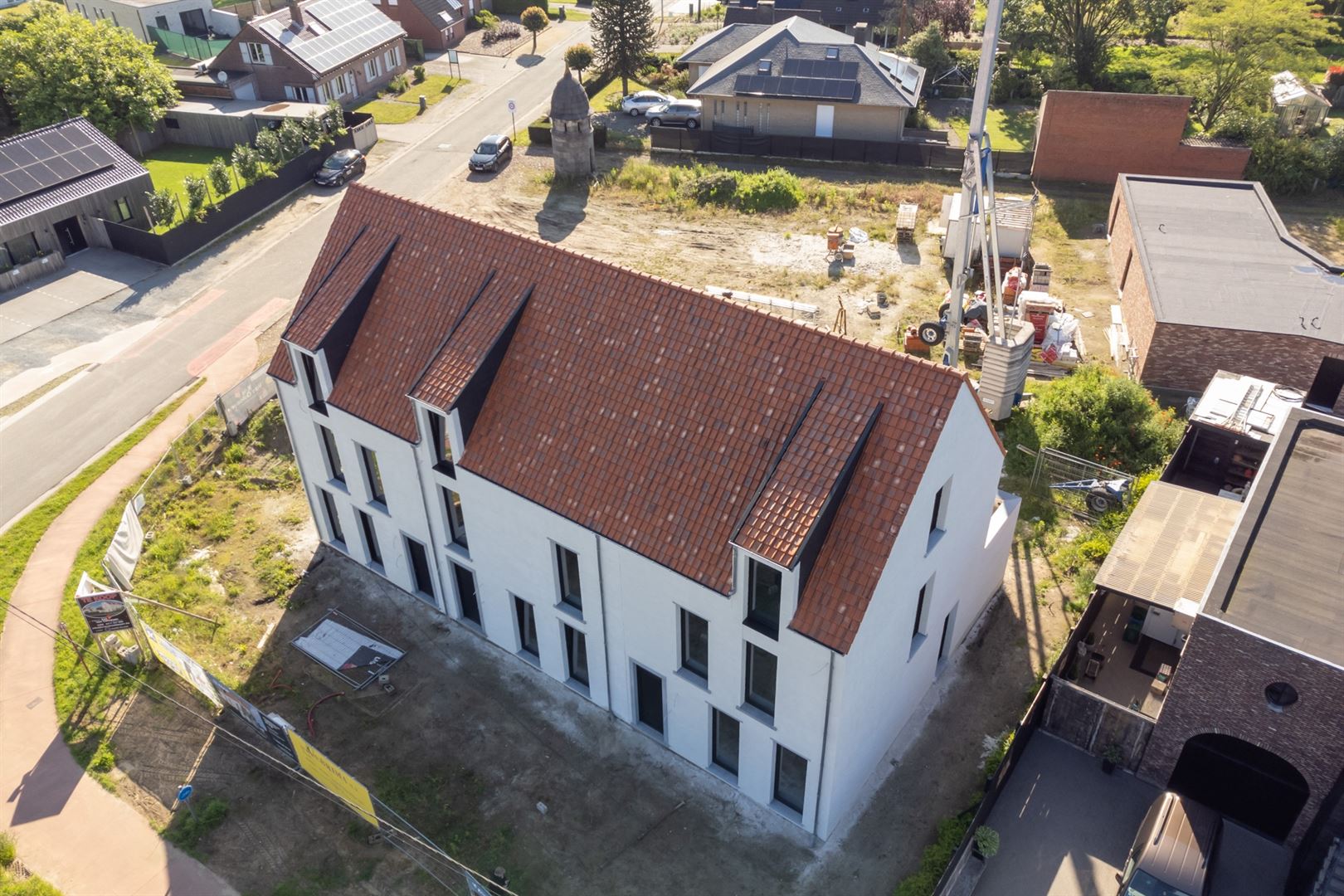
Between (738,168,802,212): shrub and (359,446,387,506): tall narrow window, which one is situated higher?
(359,446,387,506): tall narrow window

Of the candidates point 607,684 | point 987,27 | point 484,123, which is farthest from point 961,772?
point 484,123

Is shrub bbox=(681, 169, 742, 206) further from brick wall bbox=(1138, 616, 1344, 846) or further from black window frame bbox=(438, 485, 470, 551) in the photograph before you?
brick wall bbox=(1138, 616, 1344, 846)

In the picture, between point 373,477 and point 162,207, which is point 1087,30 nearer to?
point 162,207

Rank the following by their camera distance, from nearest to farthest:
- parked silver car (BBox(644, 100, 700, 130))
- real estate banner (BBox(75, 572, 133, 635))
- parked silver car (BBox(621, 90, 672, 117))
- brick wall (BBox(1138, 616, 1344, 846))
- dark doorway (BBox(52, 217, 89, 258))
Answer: brick wall (BBox(1138, 616, 1344, 846))
real estate banner (BBox(75, 572, 133, 635))
dark doorway (BBox(52, 217, 89, 258))
parked silver car (BBox(644, 100, 700, 130))
parked silver car (BBox(621, 90, 672, 117))

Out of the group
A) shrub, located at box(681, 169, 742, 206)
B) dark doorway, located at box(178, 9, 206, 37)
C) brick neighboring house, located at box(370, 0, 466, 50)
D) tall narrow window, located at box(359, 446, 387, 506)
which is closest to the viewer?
tall narrow window, located at box(359, 446, 387, 506)

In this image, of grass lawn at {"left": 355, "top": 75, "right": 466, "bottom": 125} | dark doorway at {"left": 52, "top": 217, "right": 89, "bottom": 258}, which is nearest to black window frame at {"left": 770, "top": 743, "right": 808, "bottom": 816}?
dark doorway at {"left": 52, "top": 217, "right": 89, "bottom": 258}

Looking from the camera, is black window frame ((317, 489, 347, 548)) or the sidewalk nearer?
the sidewalk

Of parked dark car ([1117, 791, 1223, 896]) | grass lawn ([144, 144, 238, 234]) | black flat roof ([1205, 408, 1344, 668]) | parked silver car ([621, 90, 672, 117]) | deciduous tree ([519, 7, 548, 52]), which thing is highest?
black flat roof ([1205, 408, 1344, 668])

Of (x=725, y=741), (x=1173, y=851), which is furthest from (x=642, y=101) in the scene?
(x=1173, y=851)
